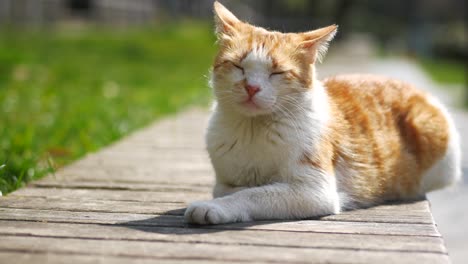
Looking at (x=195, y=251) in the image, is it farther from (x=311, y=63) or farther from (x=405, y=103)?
(x=405, y=103)

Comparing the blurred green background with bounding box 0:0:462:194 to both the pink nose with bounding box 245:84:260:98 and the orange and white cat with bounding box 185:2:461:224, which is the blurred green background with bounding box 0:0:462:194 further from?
the pink nose with bounding box 245:84:260:98

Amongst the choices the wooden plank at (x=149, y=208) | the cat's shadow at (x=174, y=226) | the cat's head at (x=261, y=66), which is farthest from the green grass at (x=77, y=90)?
the cat's head at (x=261, y=66)

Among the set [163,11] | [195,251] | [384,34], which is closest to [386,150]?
[195,251]

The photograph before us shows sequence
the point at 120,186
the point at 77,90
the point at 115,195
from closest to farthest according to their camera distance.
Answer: the point at 115,195 → the point at 120,186 → the point at 77,90

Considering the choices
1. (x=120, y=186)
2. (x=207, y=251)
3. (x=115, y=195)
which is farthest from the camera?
(x=120, y=186)

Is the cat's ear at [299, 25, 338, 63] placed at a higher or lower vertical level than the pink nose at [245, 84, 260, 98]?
higher

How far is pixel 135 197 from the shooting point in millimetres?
3602

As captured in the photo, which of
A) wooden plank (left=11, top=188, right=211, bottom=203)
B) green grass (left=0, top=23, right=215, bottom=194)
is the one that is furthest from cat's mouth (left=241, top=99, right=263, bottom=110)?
green grass (left=0, top=23, right=215, bottom=194)

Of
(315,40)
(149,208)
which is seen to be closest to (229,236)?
(149,208)

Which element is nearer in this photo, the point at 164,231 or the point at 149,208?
the point at 164,231

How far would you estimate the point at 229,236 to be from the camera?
2.76 meters

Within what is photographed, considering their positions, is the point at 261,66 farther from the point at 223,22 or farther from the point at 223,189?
the point at 223,189

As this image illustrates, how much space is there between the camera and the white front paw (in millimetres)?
2896

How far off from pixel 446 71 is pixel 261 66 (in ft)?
55.0
